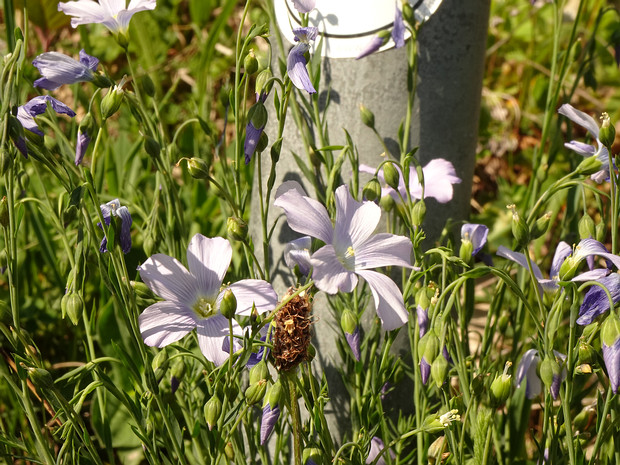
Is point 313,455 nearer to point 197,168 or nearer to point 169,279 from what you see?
point 169,279

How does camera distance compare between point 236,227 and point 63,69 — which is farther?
point 63,69

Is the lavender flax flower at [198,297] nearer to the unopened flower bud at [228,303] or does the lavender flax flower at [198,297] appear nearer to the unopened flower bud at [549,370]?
the unopened flower bud at [228,303]

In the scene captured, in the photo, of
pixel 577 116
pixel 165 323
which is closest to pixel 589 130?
pixel 577 116

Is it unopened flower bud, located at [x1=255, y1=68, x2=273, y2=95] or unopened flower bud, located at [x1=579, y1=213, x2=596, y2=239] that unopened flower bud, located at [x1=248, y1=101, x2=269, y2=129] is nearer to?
unopened flower bud, located at [x1=255, y1=68, x2=273, y2=95]

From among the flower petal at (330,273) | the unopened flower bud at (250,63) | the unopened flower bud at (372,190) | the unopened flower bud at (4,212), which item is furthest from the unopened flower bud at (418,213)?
the unopened flower bud at (4,212)

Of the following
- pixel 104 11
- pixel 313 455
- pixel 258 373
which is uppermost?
pixel 104 11

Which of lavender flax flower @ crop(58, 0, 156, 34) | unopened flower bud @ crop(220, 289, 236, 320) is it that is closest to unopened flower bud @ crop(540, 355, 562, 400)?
unopened flower bud @ crop(220, 289, 236, 320)
